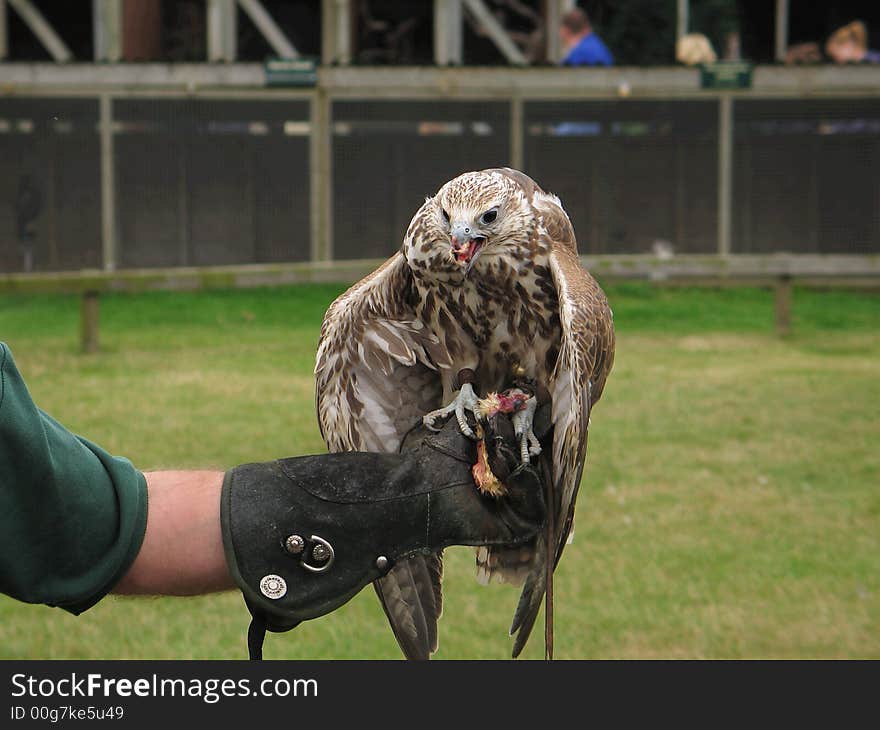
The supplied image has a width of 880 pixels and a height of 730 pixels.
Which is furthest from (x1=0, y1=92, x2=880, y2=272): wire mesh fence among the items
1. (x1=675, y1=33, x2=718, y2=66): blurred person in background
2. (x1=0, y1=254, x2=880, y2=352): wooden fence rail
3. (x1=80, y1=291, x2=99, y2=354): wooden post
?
(x1=80, y1=291, x2=99, y2=354): wooden post

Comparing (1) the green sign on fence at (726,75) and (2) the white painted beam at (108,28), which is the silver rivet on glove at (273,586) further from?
(2) the white painted beam at (108,28)

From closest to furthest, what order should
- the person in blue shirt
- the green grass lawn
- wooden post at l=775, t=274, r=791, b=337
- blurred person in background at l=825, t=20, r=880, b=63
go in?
the green grass lawn
wooden post at l=775, t=274, r=791, b=337
the person in blue shirt
blurred person in background at l=825, t=20, r=880, b=63

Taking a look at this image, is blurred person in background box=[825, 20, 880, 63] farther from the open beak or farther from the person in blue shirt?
the open beak

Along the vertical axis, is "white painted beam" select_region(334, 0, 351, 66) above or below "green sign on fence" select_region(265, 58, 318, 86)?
above

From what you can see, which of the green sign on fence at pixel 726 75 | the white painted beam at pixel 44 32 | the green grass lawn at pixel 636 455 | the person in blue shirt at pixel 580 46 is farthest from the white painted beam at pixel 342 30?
the green sign on fence at pixel 726 75

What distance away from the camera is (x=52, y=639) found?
4.24 metres

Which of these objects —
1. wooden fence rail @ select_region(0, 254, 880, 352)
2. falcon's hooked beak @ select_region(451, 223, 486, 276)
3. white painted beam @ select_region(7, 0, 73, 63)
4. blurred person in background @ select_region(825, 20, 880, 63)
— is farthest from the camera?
white painted beam @ select_region(7, 0, 73, 63)

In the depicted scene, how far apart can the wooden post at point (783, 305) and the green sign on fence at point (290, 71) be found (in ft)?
13.0

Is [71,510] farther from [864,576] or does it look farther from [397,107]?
[397,107]

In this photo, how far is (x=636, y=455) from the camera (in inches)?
253

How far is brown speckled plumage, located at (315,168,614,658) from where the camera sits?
2662mm

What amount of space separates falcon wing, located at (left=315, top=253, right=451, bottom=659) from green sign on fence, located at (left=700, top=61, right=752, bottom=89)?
27.5ft

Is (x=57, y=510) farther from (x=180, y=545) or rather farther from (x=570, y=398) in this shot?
(x=570, y=398)

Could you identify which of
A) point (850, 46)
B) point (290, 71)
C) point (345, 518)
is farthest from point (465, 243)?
point (850, 46)
